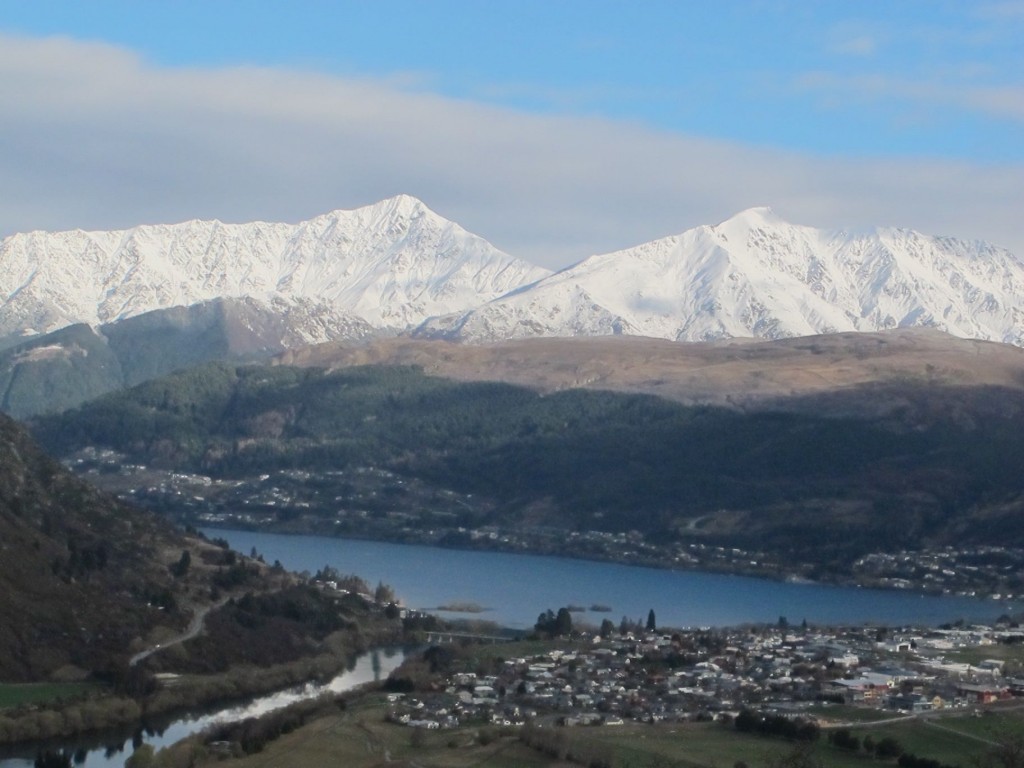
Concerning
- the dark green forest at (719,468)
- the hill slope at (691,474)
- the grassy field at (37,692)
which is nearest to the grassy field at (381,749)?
the grassy field at (37,692)

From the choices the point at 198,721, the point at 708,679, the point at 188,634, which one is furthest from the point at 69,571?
the point at 708,679

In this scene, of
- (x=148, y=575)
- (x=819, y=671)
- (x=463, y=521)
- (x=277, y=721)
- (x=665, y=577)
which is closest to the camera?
(x=277, y=721)

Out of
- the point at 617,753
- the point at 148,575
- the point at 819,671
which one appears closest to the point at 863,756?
the point at 617,753

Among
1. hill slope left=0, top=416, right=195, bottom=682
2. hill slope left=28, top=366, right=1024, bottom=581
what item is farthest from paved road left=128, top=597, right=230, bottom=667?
hill slope left=28, top=366, right=1024, bottom=581

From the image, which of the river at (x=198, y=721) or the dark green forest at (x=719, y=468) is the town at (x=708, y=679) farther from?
the dark green forest at (x=719, y=468)

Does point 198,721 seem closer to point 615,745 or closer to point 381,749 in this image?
point 381,749

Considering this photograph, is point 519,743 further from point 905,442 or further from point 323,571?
point 905,442

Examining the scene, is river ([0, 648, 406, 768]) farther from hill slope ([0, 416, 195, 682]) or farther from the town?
hill slope ([0, 416, 195, 682])
